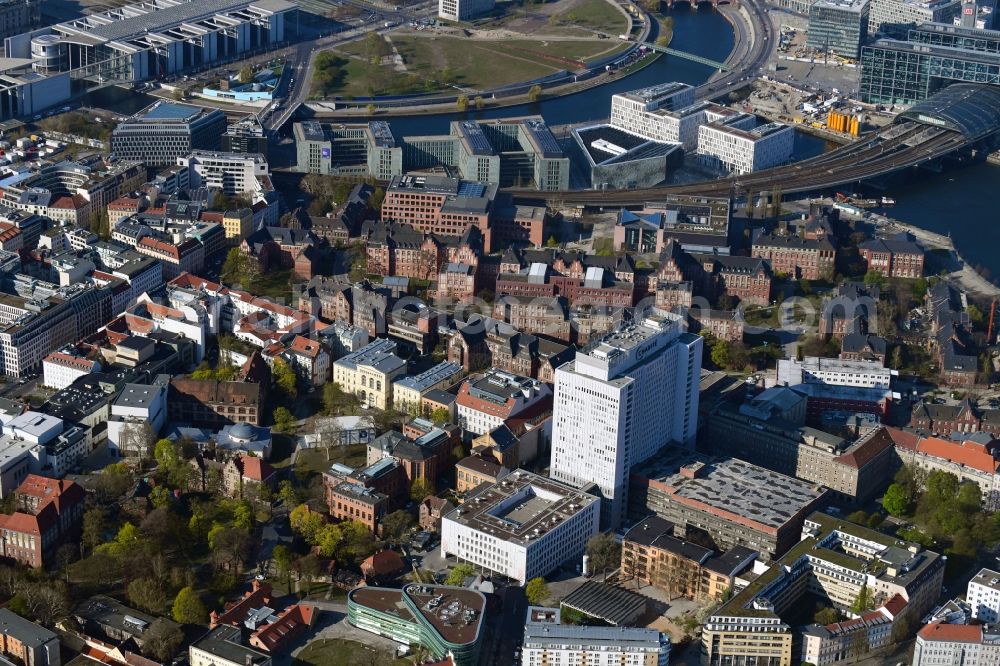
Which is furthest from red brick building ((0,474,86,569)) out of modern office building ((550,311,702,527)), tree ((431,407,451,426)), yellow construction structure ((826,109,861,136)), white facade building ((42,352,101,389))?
yellow construction structure ((826,109,861,136))

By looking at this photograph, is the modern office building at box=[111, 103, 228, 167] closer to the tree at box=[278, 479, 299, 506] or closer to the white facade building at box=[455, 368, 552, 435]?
the white facade building at box=[455, 368, 552, 435]

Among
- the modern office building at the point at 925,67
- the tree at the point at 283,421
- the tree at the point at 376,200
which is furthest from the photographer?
the modern office building at the point at 925,67

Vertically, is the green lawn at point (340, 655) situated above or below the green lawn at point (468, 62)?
below

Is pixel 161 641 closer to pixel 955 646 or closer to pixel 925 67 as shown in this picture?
pixel 955 646

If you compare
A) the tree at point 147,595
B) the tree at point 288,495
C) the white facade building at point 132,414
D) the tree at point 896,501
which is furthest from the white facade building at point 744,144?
the tree at point 147,595

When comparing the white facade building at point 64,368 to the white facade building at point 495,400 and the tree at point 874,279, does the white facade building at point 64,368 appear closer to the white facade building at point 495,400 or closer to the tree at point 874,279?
the white facade building at point 495,400

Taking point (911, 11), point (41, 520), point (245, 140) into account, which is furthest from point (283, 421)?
point (911, 11)

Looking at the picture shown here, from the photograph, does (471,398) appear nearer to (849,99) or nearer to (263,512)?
(263,512)
